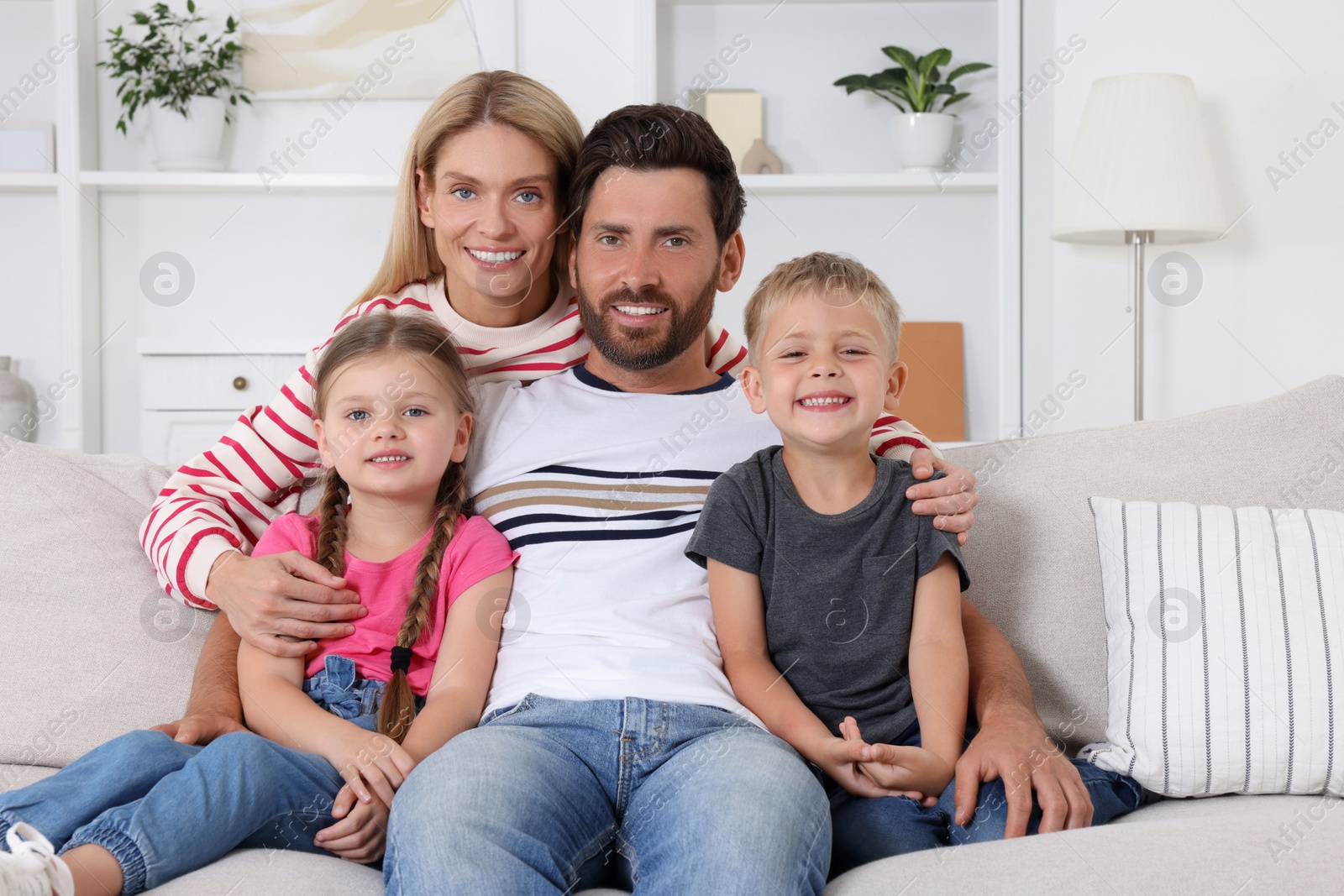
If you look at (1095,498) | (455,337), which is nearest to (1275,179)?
(1095,498)

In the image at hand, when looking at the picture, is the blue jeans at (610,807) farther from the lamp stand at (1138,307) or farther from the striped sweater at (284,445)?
the lamp stand at (1138,307)

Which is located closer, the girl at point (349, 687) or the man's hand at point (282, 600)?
the girl at point (349, 687)

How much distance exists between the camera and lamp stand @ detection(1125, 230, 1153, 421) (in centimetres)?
245

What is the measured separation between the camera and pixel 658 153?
1427 millimetres

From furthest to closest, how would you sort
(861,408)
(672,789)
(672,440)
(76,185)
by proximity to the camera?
(76,185) < (672,440) < (861,408) < (672,789)

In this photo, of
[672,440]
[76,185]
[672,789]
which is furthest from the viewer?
[76,185]

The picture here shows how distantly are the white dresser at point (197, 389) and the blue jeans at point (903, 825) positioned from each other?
2.15 metres

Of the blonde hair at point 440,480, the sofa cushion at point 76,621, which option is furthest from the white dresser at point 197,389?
the blonde hair at point 440,480

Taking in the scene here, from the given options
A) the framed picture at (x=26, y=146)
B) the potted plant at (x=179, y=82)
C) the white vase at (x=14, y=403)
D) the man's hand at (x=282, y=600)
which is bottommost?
the man's hand at (x=282, y=600)

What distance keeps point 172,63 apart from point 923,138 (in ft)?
6.82

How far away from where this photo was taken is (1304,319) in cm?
251

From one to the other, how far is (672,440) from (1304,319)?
190cm

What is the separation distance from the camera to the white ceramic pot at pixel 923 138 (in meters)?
2.88

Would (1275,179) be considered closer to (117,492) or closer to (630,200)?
(630,200)
